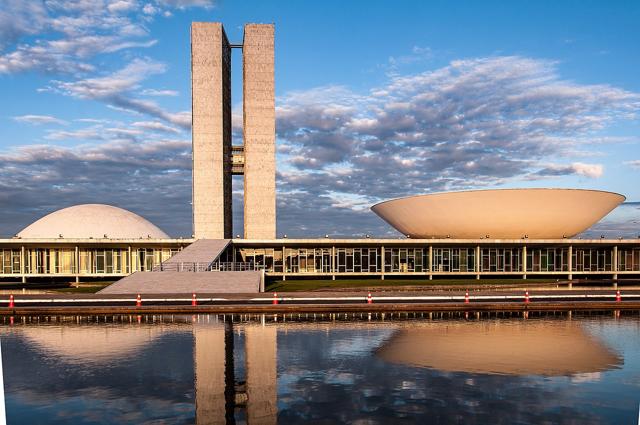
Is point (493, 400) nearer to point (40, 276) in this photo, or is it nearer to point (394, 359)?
point (394, 359)

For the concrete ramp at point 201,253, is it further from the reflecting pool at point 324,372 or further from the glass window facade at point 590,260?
the glass window facade at point 590,260

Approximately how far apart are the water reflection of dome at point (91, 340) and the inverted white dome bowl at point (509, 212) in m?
41.0

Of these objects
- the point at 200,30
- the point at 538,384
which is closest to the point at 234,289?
the point at 538,384

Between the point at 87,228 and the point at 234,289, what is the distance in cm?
3754

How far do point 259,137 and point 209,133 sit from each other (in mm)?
6346

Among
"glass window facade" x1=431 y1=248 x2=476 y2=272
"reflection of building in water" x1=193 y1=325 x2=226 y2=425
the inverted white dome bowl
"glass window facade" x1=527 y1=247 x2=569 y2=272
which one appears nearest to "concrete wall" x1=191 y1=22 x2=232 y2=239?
the inverted white dome bowl

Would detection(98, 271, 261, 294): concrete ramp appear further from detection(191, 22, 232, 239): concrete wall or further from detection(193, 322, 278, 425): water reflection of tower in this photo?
detection(191, 22, 232, 239): concrete wall

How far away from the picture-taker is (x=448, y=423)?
986 cm

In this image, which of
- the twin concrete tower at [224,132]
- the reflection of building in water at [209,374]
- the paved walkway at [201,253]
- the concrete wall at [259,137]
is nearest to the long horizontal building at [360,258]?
the paved walkway at [201,253]

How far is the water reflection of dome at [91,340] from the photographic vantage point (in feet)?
52.0

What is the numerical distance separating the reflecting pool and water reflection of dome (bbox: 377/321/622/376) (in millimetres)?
51

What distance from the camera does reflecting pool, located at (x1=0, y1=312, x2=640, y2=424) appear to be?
1050 centimetres

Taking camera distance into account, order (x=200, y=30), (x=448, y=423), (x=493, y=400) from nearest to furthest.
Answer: (x=448, y=423), (x=493, y=400), (x=200, y=30)

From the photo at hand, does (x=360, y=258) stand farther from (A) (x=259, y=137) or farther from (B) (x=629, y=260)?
(B) (x=629, y=260)
